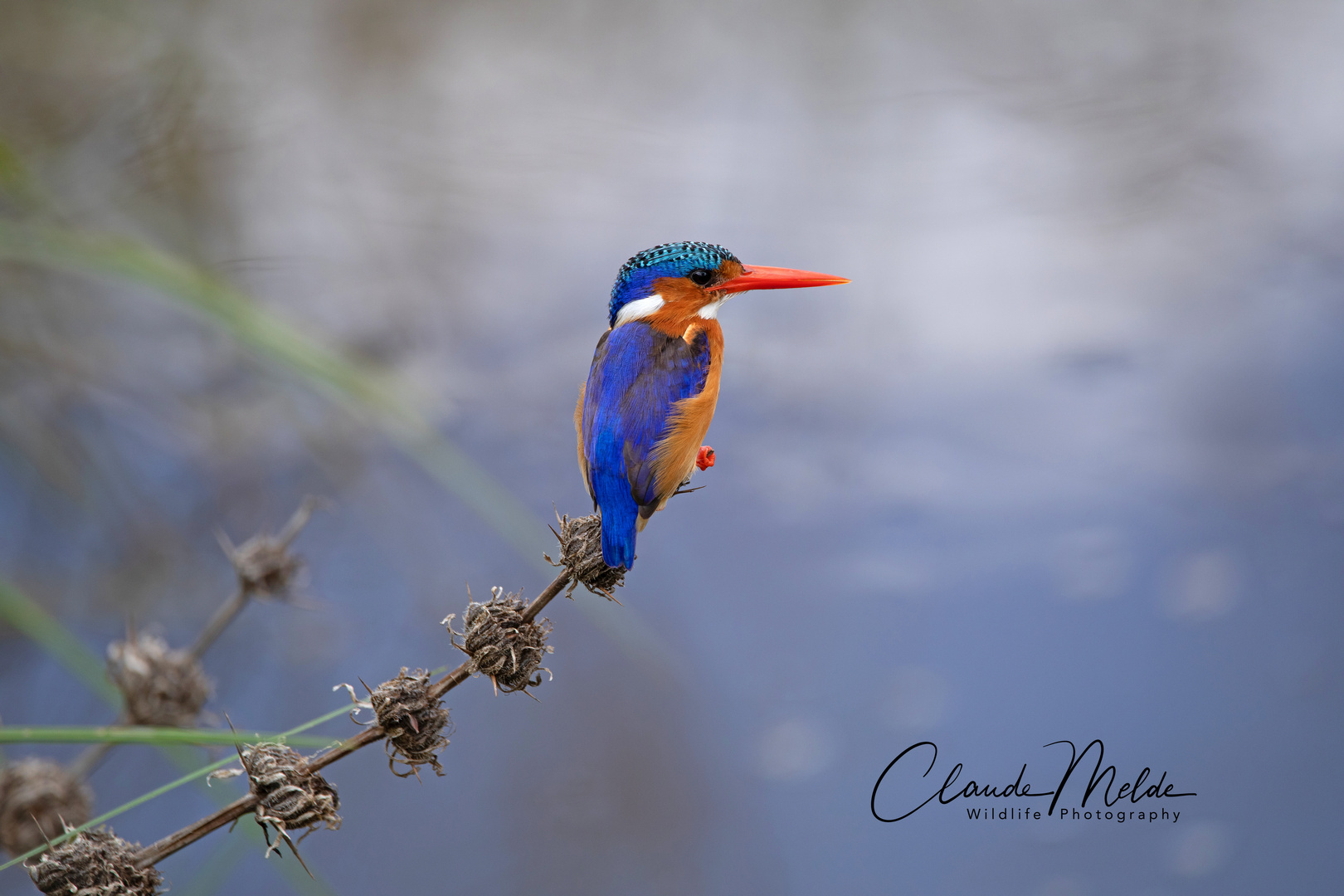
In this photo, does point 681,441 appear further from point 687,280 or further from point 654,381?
point 687,280

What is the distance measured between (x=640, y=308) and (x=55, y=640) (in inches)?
26.4

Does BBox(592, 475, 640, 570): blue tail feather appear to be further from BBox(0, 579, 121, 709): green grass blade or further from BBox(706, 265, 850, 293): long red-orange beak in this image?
BBox(0, 579, 121, 709): green grass blade

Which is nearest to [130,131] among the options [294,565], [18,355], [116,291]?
[116,291]

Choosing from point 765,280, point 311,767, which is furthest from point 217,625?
point 765,280

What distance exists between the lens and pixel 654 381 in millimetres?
707

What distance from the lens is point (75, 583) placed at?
66.7 inches

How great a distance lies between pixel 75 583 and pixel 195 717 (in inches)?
38.5

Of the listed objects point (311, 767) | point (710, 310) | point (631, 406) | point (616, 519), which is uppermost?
point (710, 310)

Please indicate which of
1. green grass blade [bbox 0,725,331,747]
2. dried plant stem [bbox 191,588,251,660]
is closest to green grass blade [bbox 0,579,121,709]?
dried plant stem [bbox 191,588,251,660]

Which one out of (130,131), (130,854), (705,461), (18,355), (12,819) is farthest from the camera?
(130,131)

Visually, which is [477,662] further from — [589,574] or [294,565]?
[294,565]

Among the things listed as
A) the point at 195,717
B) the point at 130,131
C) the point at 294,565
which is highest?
the point at 130,131

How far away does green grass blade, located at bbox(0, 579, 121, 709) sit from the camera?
→ 33.8 inches

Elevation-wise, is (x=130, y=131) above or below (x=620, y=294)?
above
